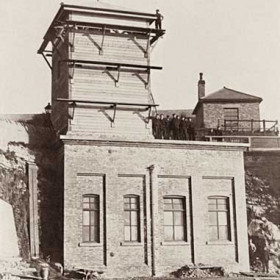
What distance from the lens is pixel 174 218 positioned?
2317 cm

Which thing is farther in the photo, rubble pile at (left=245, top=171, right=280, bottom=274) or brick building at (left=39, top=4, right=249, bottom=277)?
rubble pile at (left=245, top=171, right=280, bottom=274)

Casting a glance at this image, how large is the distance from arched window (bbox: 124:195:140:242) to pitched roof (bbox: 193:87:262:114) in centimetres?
1477

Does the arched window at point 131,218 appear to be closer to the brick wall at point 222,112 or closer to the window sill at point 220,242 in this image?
the window sill at point 220,242

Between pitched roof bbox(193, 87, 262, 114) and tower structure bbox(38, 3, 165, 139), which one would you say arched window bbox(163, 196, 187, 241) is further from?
pitched roof bbox(193, 87, 262, 114)

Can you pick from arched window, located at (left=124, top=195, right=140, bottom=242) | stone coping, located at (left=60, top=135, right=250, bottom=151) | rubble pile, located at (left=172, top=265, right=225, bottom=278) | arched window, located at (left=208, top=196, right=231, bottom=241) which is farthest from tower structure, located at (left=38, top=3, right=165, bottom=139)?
rubble pile, located at (left=172, top=265, right=225, bottom=278)

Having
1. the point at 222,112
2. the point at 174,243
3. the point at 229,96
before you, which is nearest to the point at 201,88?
the point at 229,96

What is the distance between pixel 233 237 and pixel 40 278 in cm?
869

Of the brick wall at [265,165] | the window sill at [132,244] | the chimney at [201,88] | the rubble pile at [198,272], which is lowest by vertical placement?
the rubble pile at [198,272]

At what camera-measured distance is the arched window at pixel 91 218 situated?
71.7 feet

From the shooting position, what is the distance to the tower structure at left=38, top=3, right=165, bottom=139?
23.1m

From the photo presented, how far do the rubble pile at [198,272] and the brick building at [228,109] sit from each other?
44.9 ft

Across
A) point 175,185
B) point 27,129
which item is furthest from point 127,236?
point 27,129

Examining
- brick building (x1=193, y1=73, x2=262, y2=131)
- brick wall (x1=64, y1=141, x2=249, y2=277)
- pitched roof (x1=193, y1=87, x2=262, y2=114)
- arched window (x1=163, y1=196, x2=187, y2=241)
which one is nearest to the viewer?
brick wall (x1=64, y1=141, x2=249, y2=277)

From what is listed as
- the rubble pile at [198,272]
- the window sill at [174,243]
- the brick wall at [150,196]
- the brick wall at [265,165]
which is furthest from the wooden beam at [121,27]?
the rubble pile at [198,272]
